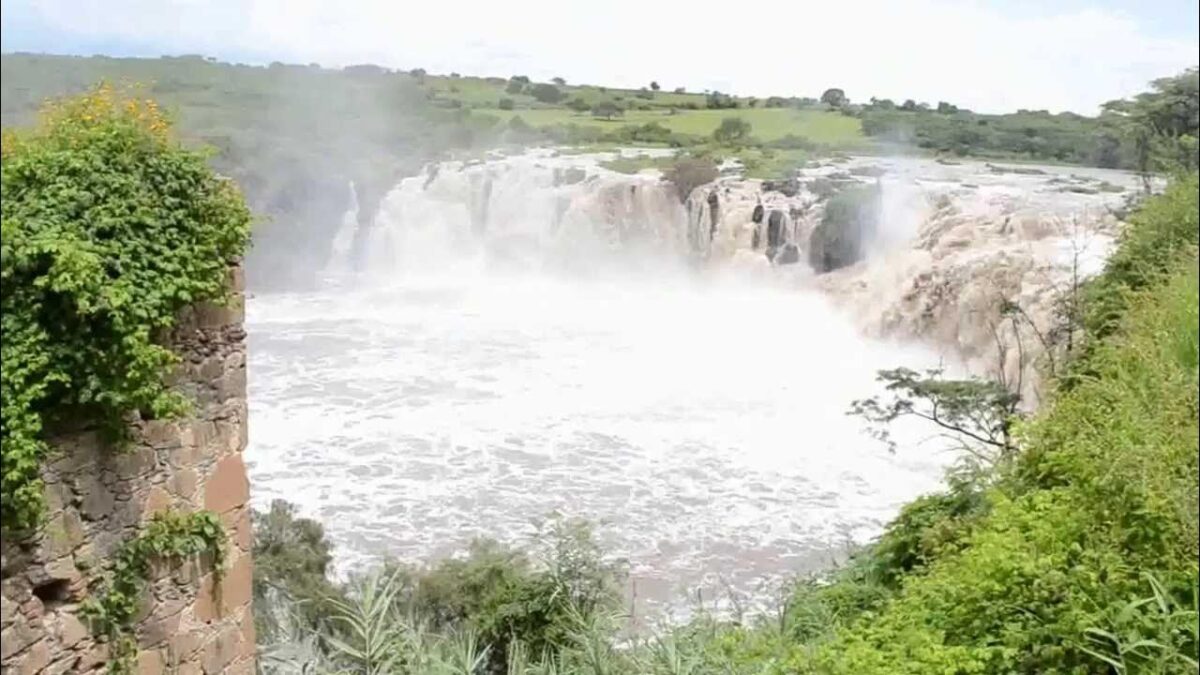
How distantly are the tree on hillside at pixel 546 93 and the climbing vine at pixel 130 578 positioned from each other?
27933 millimetres

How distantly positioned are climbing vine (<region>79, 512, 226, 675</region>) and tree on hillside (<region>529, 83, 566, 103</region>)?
27933 millimetres

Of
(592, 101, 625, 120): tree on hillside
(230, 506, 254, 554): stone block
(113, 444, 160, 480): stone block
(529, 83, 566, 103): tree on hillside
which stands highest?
(529, 83, 566, 103): tree on hillside

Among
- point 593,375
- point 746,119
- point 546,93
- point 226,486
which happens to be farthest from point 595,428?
point 546,93

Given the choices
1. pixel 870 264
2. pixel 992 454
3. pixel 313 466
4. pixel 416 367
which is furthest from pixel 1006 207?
pixel 313 466

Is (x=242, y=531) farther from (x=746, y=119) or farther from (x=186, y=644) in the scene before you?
(x=746, y=119)

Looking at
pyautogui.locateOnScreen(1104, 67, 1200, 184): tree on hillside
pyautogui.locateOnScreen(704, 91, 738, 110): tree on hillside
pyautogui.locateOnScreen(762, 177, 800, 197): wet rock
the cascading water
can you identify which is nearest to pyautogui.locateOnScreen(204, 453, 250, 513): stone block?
pyautogui.locateOnScreen(1104, 67, 1200, 184): tree on hillside

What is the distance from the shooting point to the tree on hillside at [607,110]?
1232 inches

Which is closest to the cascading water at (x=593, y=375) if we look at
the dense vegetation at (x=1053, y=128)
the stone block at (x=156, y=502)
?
the dense vegetation at (x=1053, y=128)

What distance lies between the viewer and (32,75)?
4.10 m

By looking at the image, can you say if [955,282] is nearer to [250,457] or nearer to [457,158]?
[250,457]

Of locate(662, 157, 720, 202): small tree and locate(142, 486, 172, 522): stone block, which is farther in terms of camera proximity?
locate(662, 157, 720, 202): small tree

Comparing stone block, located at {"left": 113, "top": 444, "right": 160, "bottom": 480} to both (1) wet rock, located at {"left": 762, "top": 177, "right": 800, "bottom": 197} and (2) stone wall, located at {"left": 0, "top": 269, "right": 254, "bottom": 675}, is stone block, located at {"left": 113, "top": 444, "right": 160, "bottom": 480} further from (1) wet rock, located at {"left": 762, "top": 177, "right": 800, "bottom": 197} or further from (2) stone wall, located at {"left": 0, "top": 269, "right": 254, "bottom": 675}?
(1) wet rock, located at {"left": 762, "top": 177, "right": 800, "bottom": 197}

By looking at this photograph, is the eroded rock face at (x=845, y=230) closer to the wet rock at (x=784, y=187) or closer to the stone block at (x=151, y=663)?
the wet rock at (x=784, y=187)

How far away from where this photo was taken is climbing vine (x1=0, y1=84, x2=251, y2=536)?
359 cm
